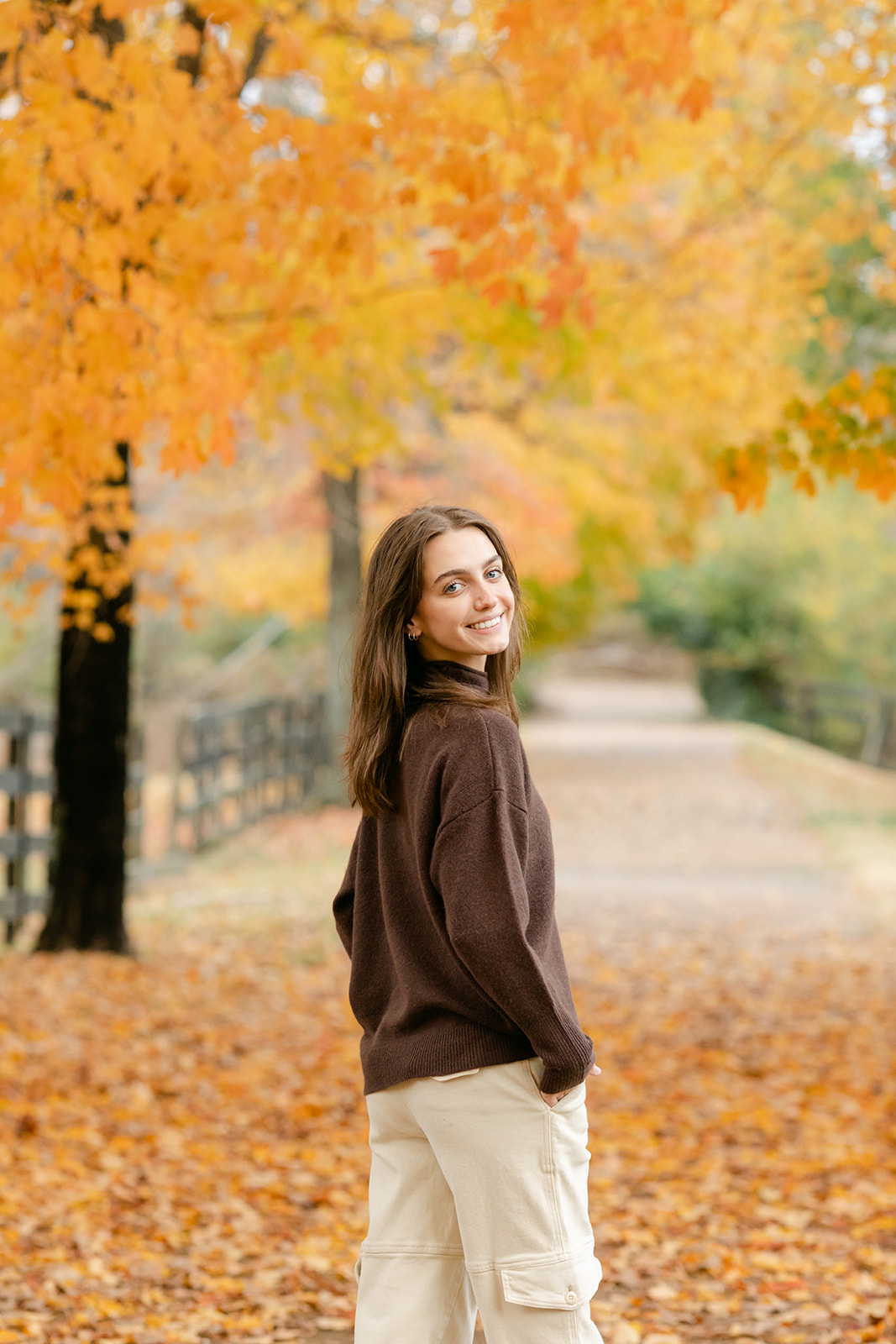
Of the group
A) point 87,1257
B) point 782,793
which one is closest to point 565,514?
point 782,793

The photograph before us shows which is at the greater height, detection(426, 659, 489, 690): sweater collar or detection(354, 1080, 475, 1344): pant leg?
detection(426, 659, 489, 690): sweater collar

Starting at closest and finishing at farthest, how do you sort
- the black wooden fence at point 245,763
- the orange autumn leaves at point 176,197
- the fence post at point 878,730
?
1. the orange autumn leaves at point 176,197
2. the black wooden fence at point 245,763
3. the fence post at point 878,730

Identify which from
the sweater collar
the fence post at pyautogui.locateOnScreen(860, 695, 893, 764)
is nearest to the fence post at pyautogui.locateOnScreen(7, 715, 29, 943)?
the sweater collar

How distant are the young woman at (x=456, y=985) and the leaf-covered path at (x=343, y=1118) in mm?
238

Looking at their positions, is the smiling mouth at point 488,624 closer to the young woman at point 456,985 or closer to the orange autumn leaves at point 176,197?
the young woman at point 456,985

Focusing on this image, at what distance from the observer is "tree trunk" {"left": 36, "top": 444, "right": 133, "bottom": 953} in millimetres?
7227

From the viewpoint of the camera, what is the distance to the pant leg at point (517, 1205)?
2.20 meters

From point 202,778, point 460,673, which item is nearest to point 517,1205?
point 460,673

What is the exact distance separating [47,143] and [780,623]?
84.1 feet

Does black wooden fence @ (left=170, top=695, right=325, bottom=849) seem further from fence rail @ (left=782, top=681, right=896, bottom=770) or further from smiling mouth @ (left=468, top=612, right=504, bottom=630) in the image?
fence rail @ (left=782, top=681, right=896, bottom=770)

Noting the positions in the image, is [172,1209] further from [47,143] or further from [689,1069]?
[47,143]

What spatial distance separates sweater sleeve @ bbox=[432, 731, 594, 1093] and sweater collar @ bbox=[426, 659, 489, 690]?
11.8 inches

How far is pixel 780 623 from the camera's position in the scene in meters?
28.2

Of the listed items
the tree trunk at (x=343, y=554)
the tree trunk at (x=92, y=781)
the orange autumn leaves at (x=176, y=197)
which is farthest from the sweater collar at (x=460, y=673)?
the tree trunk at (x=343, y=554)
